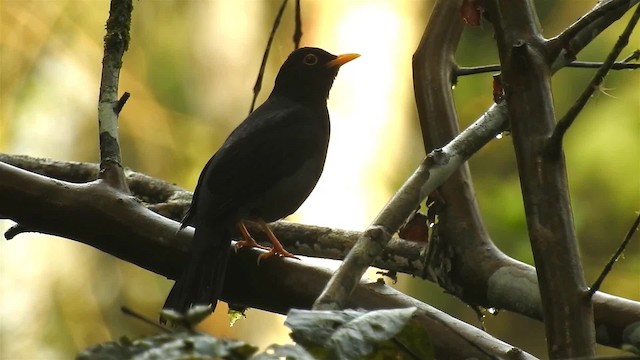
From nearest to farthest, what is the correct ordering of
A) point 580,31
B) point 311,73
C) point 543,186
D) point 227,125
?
point 543,186 < point 580,31 < point 311,73 < point 227,125

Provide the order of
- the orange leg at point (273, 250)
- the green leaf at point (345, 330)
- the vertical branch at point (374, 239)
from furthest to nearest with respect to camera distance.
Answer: the orange leg at point (273, 250), the vertical branch at point (374, 239), the green leaf at point (345, 330)

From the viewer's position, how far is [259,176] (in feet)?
11.4

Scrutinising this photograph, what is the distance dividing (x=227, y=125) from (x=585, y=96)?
4931 millimetres

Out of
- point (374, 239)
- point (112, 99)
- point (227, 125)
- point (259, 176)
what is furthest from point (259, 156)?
point (227, 125)

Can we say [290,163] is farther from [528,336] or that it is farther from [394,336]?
[528,336]

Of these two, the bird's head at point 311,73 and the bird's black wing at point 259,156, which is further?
the bird's head at point 311,73

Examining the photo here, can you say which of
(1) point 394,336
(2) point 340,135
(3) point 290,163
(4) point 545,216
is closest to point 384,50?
(2) point 340,135

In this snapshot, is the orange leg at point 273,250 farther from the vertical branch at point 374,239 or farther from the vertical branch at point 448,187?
the vertical branch at point 374,239

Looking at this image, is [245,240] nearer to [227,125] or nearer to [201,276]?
[201,276]

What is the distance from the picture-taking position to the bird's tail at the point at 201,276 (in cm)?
267

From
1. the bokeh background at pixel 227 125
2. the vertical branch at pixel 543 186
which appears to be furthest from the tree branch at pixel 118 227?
the bokeh background at pixel 227 125

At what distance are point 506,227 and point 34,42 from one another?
369 cm

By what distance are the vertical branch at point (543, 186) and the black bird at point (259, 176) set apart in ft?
3.18

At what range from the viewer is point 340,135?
6219 millimetres
